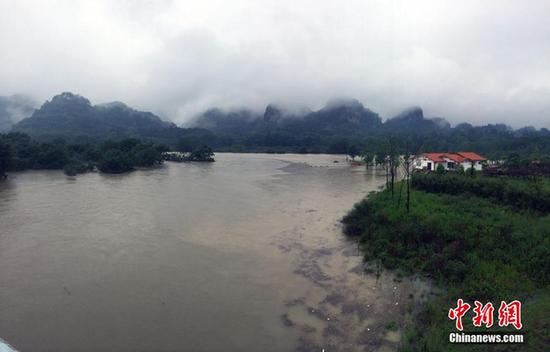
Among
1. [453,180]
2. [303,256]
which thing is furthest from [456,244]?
[453,180]

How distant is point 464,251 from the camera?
1200 centimetres

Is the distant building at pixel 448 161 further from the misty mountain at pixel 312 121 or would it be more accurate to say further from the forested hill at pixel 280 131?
the misty mountain at pixel 312 121

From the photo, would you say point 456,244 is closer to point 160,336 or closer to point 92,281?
point 160,336

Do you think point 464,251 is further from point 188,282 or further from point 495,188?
point 188,282

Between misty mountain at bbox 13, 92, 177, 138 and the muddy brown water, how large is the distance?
283 ft

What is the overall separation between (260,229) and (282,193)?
1147 cm

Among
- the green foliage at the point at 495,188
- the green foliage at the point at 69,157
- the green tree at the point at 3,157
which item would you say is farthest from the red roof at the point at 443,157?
the green tree at the point at 3,157

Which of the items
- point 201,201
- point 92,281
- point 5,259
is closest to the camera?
point 92,281

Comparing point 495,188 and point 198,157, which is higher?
point 198,157

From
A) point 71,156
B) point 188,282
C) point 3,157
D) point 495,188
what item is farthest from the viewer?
point 71,156

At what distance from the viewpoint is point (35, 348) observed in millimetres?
8383

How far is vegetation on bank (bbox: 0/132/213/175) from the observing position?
40969 mm

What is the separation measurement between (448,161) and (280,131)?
334 feet

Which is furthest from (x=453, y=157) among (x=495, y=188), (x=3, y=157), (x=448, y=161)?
(x=3, y=157)
